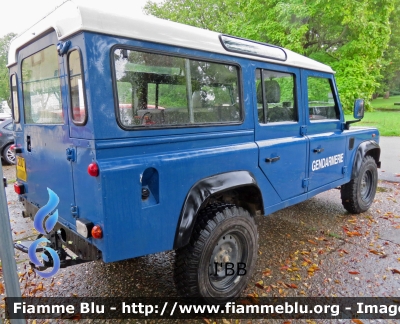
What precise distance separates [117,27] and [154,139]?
2.55 ft

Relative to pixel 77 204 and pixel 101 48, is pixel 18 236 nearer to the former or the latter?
pixel 77 204

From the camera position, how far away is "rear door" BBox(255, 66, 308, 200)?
3.16 meters

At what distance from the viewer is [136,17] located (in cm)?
218

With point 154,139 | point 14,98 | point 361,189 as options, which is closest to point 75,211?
point 154,139

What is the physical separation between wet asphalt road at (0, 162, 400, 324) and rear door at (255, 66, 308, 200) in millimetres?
776

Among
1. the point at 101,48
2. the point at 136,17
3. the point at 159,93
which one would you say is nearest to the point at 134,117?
the point at 159,93

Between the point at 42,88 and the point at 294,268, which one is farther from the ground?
the point at 42,88

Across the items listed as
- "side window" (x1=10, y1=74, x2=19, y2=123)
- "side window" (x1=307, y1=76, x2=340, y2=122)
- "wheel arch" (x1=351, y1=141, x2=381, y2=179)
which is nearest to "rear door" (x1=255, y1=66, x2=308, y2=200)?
"side window" (x1=307, y1=76, x2=340, y2=122)

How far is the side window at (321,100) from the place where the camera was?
3.96 m

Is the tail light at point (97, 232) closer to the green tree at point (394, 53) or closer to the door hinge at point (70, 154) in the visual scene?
the door hinge at point (70, 154)

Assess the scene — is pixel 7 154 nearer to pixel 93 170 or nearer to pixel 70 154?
pixel 70 154

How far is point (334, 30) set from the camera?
39.2 ft

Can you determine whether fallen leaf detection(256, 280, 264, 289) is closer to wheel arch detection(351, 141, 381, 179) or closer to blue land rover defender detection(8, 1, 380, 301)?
blue land rover defender detection(8, 1, 380, 301)

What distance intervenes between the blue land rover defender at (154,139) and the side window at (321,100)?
1.61ft
